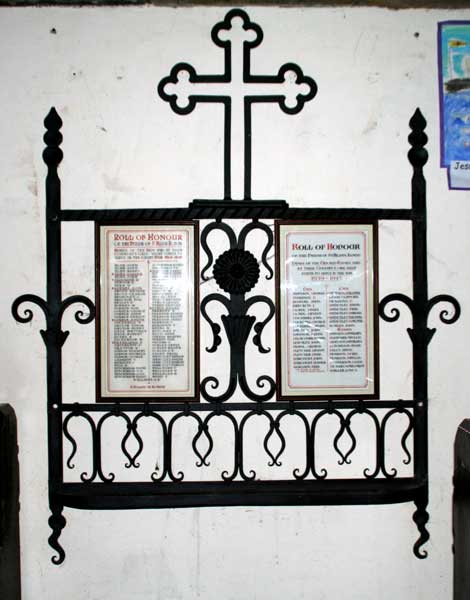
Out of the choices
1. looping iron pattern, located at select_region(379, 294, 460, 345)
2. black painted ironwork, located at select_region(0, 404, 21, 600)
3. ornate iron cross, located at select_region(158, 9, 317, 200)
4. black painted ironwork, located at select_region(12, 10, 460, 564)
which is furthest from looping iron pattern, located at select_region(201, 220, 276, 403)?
black painted ironwork, located at select_region(0, 404, 21, 600)

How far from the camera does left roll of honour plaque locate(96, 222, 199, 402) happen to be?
965 mm

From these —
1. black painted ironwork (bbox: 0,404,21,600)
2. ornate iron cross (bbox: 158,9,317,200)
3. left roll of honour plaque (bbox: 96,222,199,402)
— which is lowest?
black painted ironwork (bbox: 0,404,21,600)

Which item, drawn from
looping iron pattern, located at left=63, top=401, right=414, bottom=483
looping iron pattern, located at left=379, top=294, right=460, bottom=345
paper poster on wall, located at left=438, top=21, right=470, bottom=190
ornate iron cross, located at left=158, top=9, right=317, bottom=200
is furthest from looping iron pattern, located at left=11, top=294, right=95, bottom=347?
paper poster on wall, located at left=438, top=21, right=470, bottom=190

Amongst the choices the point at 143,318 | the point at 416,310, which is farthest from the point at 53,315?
the point at 416,310

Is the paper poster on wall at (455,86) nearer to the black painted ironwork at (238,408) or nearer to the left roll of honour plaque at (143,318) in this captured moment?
the black painted ironwork at (238,408)

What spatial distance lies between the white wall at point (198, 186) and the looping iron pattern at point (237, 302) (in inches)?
4.7

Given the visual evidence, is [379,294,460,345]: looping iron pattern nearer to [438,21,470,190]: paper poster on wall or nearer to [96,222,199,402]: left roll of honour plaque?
[438,21,470,190]: paper poster on wall

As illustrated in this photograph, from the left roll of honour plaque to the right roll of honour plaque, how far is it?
7.7 inches

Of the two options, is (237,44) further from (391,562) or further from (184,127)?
(391,562)

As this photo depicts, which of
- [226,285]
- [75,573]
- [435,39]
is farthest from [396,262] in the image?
[75,573]

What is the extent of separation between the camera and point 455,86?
99cm

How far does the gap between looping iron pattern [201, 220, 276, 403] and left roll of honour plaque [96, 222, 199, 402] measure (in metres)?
0.04

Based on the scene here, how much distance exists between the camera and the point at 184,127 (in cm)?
99

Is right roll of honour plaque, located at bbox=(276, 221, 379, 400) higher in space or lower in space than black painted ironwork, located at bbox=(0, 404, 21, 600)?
higher
